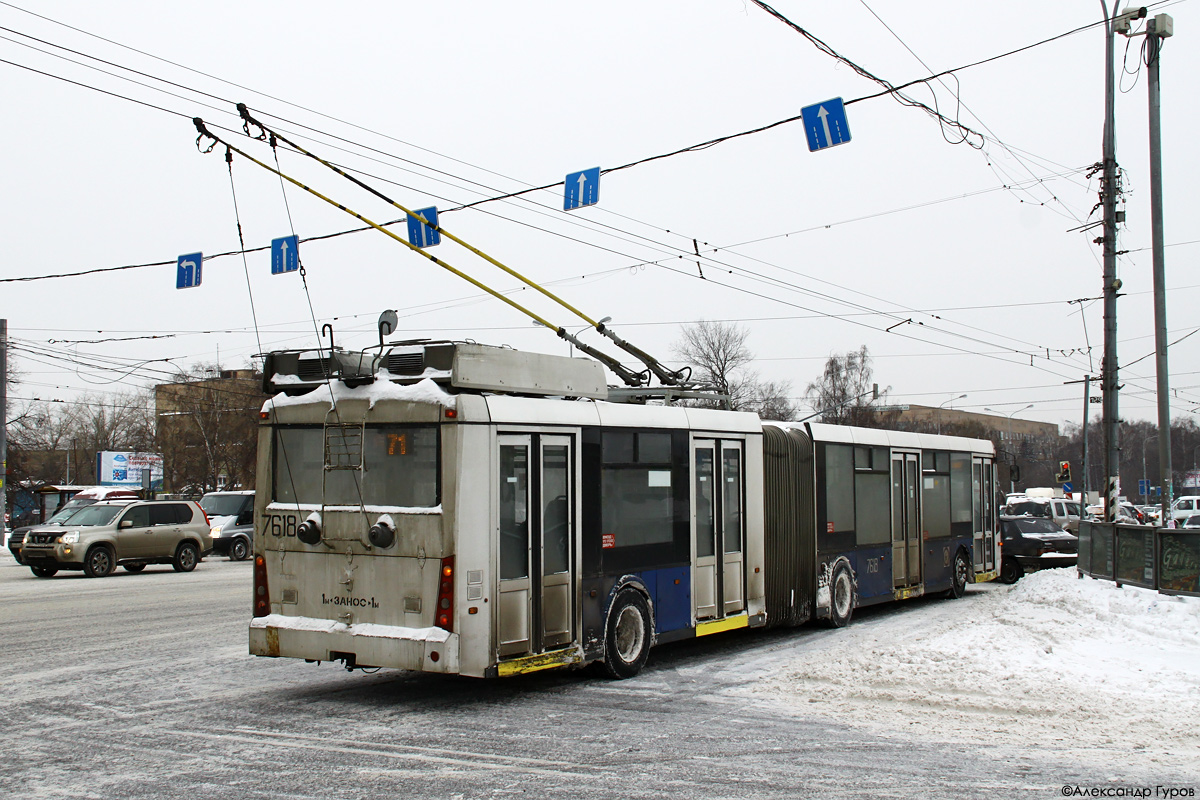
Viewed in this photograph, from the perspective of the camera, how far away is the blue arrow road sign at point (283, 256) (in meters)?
17.0

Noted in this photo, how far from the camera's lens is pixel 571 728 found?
307 inches

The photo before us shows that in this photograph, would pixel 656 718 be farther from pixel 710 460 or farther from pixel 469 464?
pixel 710 460

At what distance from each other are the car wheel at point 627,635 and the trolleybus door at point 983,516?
1058cm

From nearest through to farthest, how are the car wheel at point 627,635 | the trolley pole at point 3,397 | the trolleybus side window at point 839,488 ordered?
the car wheel at point 627,635, the trolleybus side window at point 839,488, the trolley pole at point 3,397

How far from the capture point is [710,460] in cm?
1146

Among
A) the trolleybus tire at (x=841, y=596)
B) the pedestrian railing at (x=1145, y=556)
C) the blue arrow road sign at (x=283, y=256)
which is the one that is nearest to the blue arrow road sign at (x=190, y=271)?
the blue arrow road sign at (x=283, y=256)

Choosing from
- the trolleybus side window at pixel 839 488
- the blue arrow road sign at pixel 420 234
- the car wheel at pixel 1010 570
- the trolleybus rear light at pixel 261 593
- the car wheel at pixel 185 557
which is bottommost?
the car wheel at pixel 1010 570

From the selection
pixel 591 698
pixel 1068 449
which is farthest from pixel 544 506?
pixel 1068 449

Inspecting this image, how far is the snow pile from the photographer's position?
311 inches

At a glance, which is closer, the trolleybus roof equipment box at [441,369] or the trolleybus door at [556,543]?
the trolleybus roof equipment box at [441,369]

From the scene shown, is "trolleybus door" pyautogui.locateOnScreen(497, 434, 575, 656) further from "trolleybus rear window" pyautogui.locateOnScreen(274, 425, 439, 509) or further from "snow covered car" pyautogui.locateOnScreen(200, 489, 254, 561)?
"snow covered car" pyautogui.locateOnScreen(200, 489, 254, 561)

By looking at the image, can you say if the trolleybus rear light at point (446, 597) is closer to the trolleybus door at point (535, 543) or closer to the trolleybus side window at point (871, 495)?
the trolleybus door at point (535, 543)

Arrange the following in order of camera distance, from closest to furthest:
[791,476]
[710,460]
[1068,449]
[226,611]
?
[710,460]
[791,476]
[226,611]
[1068,449]

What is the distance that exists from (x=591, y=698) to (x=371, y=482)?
2.60 metres
